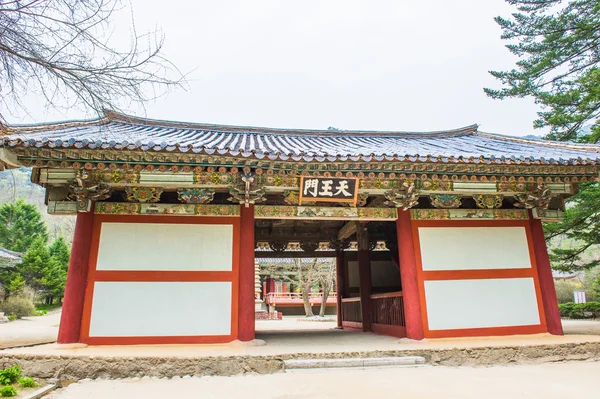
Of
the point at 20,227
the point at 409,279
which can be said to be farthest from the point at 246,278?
the point at 20,227

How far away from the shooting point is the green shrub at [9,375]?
4406 mm

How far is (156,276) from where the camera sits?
6266 millimetres


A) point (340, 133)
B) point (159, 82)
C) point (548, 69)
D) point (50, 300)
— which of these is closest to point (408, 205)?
point (159, 82)

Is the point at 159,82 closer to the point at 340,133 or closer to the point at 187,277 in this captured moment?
the point at 187,277

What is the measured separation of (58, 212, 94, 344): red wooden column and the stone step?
11.0 ft

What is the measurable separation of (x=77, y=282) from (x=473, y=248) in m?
6.92

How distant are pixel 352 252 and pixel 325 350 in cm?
600

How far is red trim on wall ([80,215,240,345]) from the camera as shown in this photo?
5957mm

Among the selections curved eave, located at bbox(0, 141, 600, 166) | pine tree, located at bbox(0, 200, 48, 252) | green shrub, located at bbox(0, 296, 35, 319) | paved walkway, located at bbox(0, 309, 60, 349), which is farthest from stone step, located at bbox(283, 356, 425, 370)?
pine tree, located at bbox(0, 200, 48, 252)

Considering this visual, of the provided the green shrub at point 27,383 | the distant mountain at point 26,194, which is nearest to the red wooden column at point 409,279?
the green shrub at point 27,383

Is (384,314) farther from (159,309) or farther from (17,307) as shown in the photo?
(17,307)

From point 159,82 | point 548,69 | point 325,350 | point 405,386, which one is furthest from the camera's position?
point 548,69

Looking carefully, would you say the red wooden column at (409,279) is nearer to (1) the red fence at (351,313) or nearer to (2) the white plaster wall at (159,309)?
(2) the white plaster wall at (159,309)

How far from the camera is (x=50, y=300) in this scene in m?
25.8
